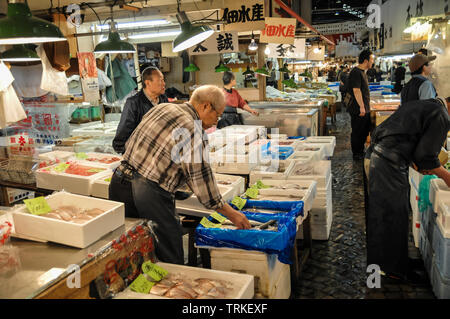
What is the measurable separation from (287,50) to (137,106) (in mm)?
7625

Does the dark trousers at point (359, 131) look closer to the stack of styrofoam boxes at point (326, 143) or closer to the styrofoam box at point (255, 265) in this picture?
the stack of styrofoam boxes at point (326, 143)

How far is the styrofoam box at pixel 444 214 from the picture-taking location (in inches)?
125

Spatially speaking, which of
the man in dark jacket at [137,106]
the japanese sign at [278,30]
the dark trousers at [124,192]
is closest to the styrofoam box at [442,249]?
the dark trousers at [124,192]

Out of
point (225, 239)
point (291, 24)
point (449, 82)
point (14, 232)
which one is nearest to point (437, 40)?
point (449, 82)

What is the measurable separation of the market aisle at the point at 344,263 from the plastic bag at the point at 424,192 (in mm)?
781

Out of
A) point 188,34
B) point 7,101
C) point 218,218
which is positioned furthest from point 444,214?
point 7,101

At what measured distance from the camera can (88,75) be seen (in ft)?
23.7

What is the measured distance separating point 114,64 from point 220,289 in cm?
735

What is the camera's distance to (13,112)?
5453 millimetres

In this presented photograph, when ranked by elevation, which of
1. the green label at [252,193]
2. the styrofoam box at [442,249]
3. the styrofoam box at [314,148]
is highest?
the styrofoam box at [314,148]

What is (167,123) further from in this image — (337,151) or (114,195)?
(337,151)

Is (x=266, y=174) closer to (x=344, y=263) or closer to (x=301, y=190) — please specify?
(x=301, y=190)

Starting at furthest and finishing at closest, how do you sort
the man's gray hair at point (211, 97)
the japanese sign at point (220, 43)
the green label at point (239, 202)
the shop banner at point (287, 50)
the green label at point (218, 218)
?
the shop banner at point (287, 50)
the japanese sign at point (220, 43)
the green label at point (239, 202)
the green label at point (218, 218)
the man's gray hair at point (211, 97)

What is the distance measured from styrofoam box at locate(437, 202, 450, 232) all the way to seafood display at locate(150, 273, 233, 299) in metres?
1.93
